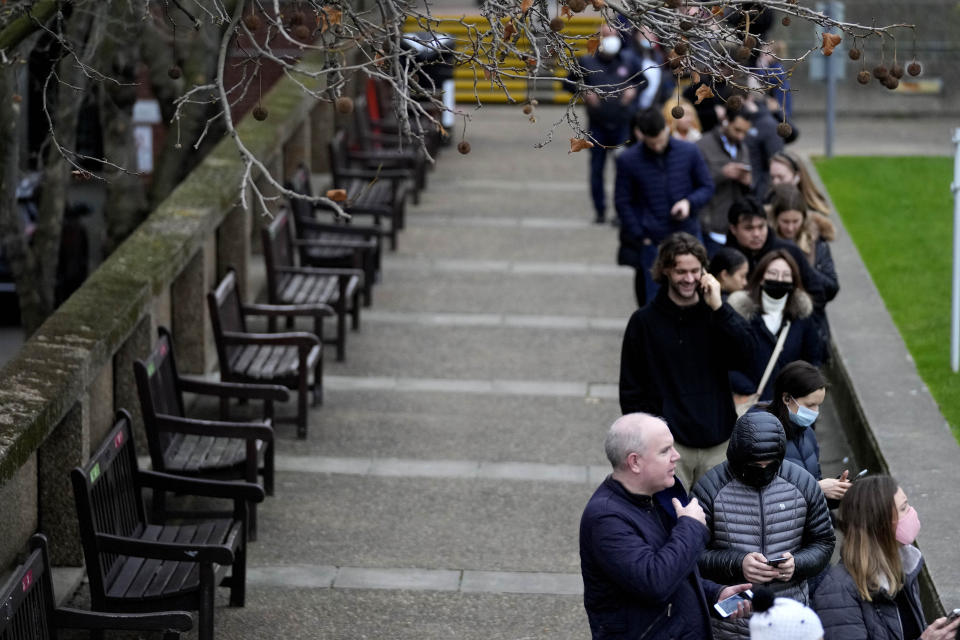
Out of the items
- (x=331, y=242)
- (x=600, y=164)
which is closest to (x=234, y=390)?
(x=331, y=242)

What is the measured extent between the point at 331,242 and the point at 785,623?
879cm

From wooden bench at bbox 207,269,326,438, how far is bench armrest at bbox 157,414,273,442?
1576 mm

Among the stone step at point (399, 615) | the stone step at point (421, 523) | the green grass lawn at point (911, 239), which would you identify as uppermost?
the green grass lawn at point (911, 239)

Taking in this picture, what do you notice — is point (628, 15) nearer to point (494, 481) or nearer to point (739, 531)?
point (739, 531)

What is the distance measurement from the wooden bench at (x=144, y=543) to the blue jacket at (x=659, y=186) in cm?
464

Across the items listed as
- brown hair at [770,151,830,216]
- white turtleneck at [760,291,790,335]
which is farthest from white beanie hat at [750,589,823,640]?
brown hair at [770,151,830,216]

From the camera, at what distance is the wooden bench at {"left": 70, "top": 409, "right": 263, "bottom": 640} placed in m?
7.05

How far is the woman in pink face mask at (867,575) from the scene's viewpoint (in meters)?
5.97

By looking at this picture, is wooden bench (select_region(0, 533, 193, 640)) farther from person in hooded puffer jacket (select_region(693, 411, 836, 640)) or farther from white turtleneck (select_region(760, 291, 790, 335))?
white turtleneck (select_region(760, 291, 790, 335))

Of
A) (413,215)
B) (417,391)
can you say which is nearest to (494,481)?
(417,391)

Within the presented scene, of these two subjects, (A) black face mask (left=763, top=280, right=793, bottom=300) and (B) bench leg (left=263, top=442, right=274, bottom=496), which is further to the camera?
(B) bench leg (left=263, top=442, right=274, bottom=496)

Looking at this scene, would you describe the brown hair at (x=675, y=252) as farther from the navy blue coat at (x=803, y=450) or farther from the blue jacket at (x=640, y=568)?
the blue jacket at (x=640, y=568)

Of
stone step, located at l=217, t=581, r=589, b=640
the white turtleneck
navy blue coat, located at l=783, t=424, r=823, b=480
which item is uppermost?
the white turtleneck

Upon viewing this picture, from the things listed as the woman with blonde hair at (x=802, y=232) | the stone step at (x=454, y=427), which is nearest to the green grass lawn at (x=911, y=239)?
the woman with blonde hair at (x=802, y=232)
